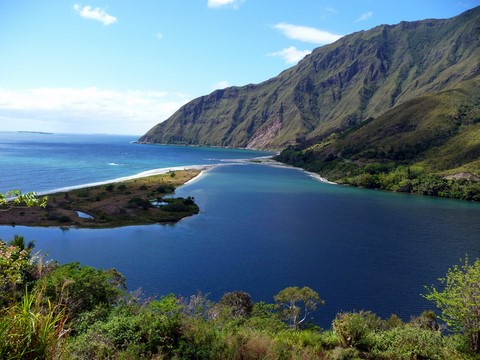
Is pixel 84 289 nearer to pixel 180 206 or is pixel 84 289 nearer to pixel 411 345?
pixel 411 345

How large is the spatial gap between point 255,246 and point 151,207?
149ft

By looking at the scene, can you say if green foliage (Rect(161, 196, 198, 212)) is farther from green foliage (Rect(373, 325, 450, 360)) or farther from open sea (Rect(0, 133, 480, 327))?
green foliage (Rect(373, 325, 450, 360))

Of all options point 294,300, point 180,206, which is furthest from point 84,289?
point 180,206

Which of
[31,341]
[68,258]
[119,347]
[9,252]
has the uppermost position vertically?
[9,252]

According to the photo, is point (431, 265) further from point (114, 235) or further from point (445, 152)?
point (445, 152)

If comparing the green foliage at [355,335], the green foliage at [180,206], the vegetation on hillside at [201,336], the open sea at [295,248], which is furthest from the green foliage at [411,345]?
the green foliage at [180,206]

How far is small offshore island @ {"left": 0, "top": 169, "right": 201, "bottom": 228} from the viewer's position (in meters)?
→ 87.4

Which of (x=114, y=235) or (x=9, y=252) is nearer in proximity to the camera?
(x=9, y=252)

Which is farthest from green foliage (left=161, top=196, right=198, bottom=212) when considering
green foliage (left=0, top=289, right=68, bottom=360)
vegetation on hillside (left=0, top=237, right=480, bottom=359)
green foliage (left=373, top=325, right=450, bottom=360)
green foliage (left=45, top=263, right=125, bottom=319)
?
green foliage (left=0, top=289, right=68, bottom=360)

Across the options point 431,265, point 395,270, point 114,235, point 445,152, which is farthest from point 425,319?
point 445,152

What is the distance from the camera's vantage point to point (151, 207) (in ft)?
348

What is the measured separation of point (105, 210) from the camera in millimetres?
98500

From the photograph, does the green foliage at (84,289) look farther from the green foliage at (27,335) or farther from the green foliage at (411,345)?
the green foliage at (27,335)

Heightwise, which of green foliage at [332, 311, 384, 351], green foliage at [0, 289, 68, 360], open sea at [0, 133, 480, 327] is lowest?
open sea at [0, 133, 480, 327]
